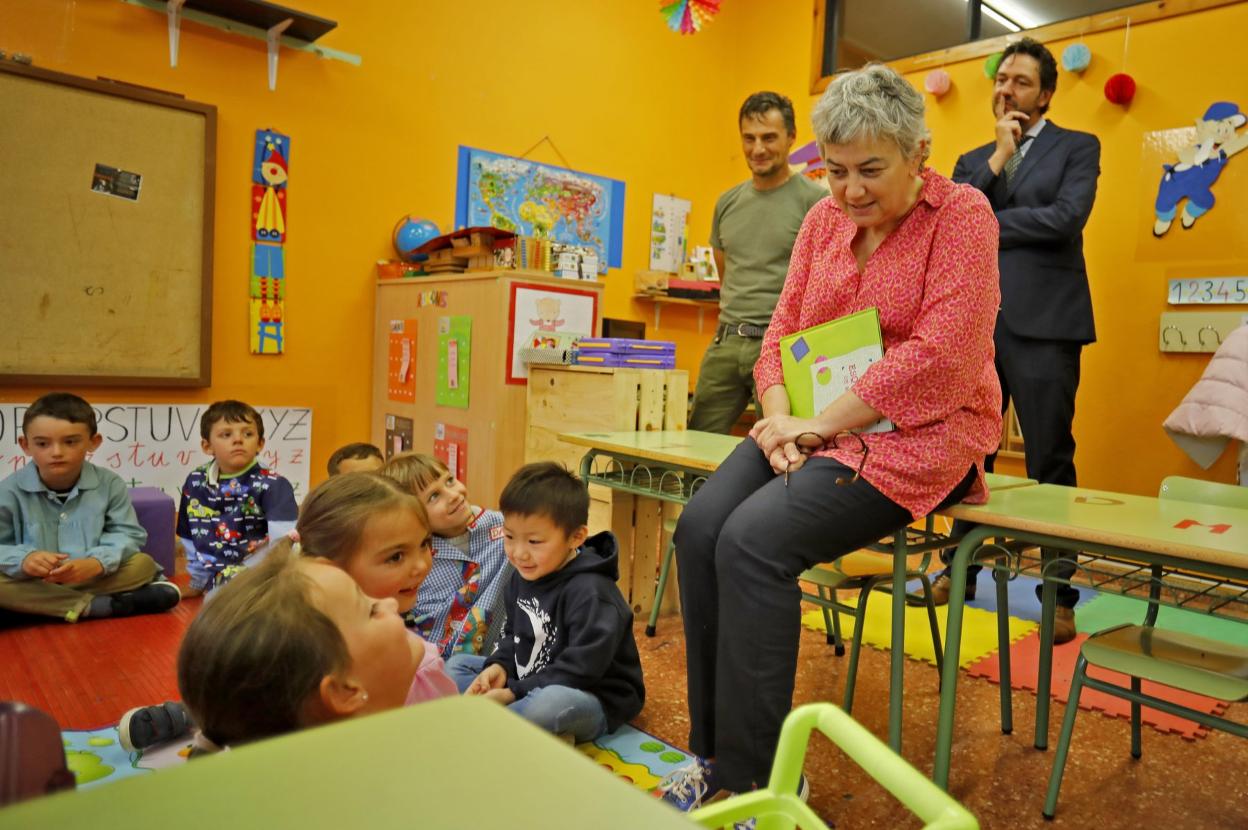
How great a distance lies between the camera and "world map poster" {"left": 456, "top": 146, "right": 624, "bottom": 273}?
4.41m

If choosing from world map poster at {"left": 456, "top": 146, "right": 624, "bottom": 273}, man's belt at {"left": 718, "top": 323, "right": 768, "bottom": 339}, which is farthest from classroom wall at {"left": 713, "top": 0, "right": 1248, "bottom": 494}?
world map poster at {"left": 456, "top": 146, "right": 624, "bottom": 273}

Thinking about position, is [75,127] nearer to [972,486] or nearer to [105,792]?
[972,486]

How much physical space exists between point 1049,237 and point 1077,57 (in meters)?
1.69

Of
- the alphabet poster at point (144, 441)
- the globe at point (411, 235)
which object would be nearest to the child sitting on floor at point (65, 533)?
the alphabet poster at point (144, 441)

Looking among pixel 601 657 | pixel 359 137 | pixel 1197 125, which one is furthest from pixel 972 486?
pixel 359 137

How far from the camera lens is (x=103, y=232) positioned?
11.0ft

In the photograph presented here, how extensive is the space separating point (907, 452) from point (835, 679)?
1.07m

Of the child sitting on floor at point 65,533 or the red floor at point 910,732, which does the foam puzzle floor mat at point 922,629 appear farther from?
the child sitting on floor at point 65,533

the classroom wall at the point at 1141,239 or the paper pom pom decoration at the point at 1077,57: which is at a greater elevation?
the paper pom pom decoration at the point at 1077,57

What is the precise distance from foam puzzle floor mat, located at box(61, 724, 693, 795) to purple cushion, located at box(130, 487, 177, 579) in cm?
133

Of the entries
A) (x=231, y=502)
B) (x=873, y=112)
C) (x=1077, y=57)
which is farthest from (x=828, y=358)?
(x=1077, y=57)

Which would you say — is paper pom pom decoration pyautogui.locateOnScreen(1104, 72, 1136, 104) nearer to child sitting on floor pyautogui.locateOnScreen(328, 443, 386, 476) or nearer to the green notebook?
the green notebook

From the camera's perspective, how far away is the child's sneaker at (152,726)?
1.77 metres

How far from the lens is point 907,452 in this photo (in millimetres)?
1552
